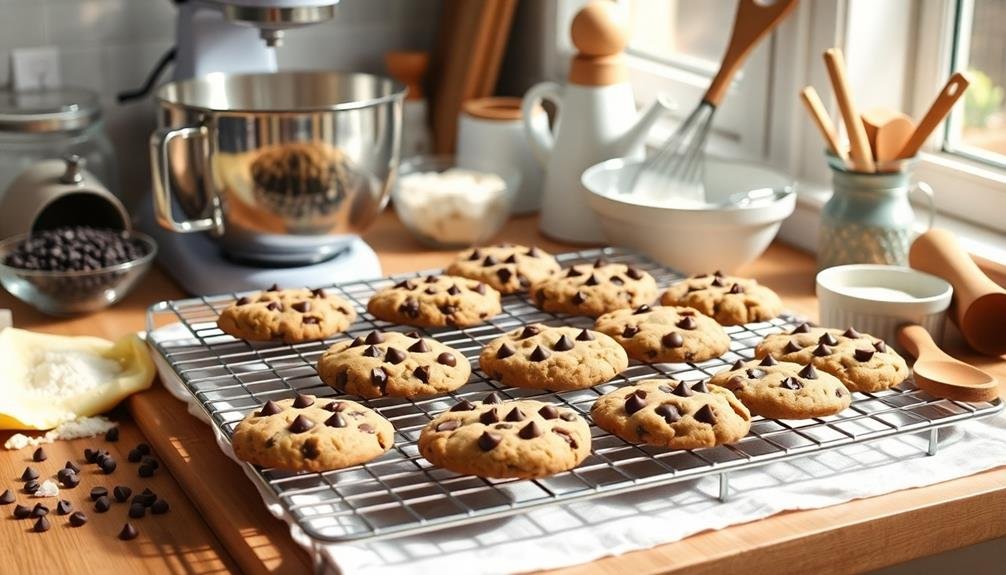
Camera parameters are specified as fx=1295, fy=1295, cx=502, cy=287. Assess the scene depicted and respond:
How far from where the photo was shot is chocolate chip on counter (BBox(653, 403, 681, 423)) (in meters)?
1.06

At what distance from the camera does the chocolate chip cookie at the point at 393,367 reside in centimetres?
117

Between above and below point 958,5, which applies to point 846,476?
below

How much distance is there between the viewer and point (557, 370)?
119 cm

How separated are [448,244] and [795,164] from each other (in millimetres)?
484

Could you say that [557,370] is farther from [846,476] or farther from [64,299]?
[64,299]

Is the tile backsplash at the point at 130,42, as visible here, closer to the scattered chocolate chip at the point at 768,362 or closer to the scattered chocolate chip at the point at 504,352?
the scattered chocolate chip at the point at 504,352

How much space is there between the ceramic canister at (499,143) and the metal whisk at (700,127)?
218mm

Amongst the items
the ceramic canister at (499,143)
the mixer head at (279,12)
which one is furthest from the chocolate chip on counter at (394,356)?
the ceramic canister at (499,143)

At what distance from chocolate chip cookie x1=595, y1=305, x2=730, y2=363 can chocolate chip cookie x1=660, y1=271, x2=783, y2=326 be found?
5cm

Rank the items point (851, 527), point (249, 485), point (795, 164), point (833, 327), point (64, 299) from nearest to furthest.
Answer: point (851, 527) → point (249, 485) → point (833, 327) → point (64, 299) → point (795, 164)

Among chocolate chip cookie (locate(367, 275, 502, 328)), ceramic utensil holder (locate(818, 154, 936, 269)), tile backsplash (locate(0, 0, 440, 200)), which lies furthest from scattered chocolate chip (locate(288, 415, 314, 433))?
tile backsplash (locate(0, 0, 440, 200))

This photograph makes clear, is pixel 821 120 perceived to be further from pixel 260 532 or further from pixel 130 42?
pixel 130 42

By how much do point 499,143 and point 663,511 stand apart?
0.96 m

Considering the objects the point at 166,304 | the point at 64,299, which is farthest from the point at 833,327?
the point at 64,299
